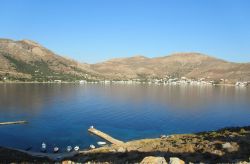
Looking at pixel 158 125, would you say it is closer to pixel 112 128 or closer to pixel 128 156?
pixel 112 128

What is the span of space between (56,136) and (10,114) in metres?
47.1

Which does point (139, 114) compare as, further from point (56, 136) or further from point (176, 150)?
point (176, 150)

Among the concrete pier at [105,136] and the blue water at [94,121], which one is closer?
the concrete pier at [105,136]

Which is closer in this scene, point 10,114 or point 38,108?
point 10,114

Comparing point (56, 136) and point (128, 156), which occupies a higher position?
point (128, 156)

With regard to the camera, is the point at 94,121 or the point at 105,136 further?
the point at 94,121

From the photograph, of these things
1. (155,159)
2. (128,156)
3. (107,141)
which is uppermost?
(155,159)

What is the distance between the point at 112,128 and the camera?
121m

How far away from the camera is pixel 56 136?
106 metres

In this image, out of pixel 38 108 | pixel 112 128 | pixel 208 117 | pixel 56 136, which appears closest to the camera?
pixel 56 136

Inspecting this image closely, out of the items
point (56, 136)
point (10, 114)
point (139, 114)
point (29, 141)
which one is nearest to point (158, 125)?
point (139, 114)

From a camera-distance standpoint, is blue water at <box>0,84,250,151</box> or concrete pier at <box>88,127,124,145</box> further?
blue water at <box>0,84,250,151</box>

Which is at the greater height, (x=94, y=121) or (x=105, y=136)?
(x=94, y=121)

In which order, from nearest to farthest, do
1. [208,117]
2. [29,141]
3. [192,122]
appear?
[29,141], [192,122], [208,117]
